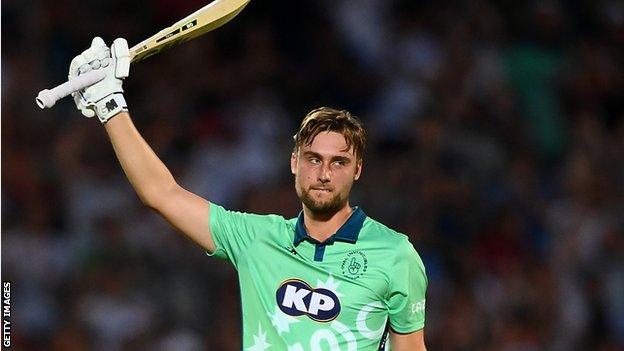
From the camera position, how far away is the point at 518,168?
306 inches

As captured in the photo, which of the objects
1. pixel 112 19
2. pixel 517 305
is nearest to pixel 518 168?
pixel 517 305

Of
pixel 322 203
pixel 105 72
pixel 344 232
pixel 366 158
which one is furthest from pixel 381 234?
pixel 366 158

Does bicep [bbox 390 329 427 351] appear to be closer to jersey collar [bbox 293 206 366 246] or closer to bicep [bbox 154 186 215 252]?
jersey collar [bbox 293 206 366 246]

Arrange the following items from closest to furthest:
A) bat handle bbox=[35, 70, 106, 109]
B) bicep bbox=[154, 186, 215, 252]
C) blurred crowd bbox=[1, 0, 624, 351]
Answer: bat handle bbox=[35, 70, 106, 109]
bicep bbox=[154, 186, 215, 252]
blurred crowd bbox=[1, 0, 624, 351]

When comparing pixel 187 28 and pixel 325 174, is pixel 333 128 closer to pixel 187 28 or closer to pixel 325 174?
pixel 325 174

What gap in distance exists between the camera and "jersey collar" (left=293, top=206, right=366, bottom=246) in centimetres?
400

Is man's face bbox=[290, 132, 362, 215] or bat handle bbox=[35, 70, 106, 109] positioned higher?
bat handle bbox=[35, 70, 106, 109]

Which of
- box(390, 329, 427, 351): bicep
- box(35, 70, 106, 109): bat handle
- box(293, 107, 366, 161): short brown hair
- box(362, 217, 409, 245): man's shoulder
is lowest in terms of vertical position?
box(390, 329, 427, 351): bicep

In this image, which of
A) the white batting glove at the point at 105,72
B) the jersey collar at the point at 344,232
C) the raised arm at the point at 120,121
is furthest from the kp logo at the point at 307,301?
the white batting glove at the point at 105,72

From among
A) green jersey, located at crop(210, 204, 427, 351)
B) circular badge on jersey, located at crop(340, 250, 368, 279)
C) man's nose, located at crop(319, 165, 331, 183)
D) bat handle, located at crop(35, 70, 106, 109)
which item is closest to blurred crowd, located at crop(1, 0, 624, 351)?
green jersey, located at crop(210, 204, 427, 351)

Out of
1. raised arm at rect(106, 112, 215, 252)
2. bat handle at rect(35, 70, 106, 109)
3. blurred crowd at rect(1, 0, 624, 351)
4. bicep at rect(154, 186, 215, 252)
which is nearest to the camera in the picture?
bat handle at rect(35, 70, 106, 109)

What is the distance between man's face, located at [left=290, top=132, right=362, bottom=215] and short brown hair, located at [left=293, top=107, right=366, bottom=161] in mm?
17

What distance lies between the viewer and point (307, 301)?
3898mm

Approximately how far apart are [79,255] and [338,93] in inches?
81.9
